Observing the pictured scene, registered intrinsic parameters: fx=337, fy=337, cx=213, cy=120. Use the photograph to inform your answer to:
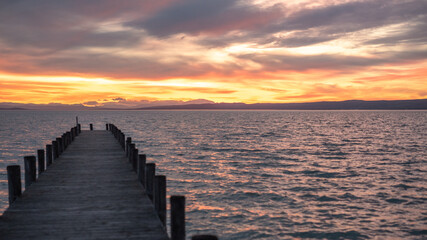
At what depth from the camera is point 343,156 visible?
106ft

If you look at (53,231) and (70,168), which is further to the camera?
(70,168)

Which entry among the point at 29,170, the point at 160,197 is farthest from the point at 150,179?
the point at 29,170

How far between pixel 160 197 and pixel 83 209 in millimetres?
1862

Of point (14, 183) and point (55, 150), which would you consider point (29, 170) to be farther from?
point (55, 150)

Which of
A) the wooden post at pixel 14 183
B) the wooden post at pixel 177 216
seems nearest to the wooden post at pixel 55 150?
the wooden post at pixel 14 183

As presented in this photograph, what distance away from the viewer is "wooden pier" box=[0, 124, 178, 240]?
625 cm

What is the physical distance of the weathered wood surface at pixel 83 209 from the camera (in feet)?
20.6

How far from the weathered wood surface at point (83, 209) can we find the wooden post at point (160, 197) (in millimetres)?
148

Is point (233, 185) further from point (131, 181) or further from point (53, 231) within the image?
point (53, 231)

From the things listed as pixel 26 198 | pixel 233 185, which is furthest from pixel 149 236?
pixel 233 185

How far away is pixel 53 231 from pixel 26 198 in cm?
289

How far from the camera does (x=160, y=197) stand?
7.45m

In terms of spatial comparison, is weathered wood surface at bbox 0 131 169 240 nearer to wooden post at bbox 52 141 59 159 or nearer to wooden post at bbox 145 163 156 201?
wooden post at bbox 145 163 156 201

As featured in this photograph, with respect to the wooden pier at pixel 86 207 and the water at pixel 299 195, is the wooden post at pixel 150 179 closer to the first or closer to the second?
the wooden pier at pixel 86 207
